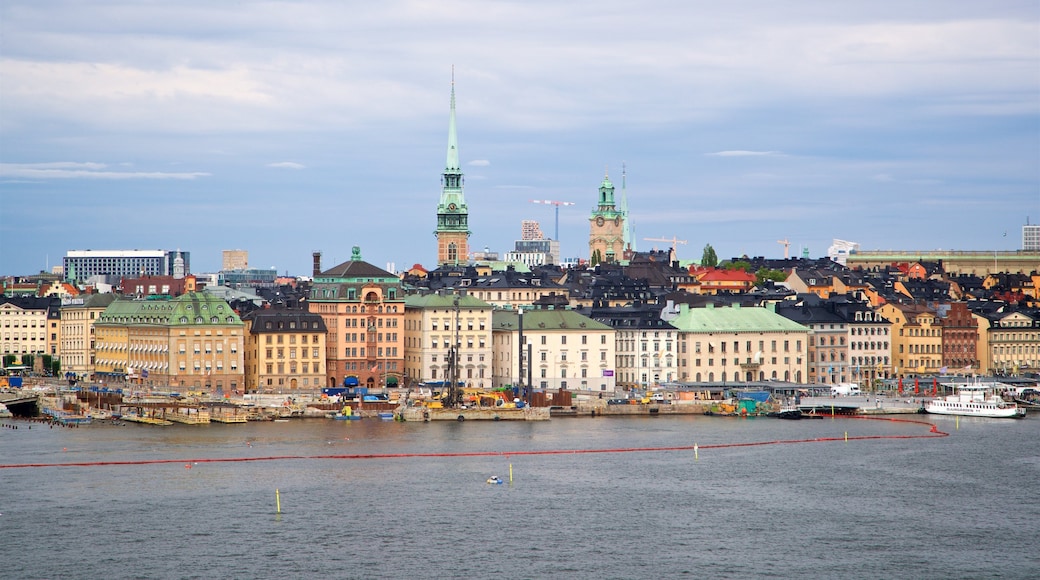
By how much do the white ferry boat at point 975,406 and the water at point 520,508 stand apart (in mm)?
12907

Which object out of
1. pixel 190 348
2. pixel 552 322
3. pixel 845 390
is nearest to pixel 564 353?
pixel 552 322

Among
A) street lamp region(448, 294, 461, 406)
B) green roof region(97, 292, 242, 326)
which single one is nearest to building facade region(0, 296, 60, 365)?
green roof region(97, 292, 242, 326)

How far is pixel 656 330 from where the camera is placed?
106250mm

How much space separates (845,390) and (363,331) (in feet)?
91.0

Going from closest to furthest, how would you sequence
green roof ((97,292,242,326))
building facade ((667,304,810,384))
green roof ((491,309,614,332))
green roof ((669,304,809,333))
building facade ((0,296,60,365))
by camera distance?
A: 1. green roof ((97,292,242,326))
2. green roof ((491,309,614,332))
3. building facade ((667,304,810,384))
4. green roof ((669,304,809,333))
5. building facade ((0,296,60,365))

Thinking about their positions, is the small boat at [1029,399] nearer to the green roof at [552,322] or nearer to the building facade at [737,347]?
the building facade at [737,347]

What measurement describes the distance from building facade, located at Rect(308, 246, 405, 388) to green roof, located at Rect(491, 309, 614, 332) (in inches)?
230

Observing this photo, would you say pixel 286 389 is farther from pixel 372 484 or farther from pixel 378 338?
pixel 372 484

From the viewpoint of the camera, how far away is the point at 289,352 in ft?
338

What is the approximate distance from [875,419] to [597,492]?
3549cm

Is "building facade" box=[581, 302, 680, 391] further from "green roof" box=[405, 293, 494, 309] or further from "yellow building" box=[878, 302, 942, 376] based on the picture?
"yellow building" box=[878, 302, 942, 376]

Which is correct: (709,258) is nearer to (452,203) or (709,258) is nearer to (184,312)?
(452,203)

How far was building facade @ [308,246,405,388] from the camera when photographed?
105m

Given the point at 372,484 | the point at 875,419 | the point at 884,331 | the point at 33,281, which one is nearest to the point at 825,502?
the point at 372,484
